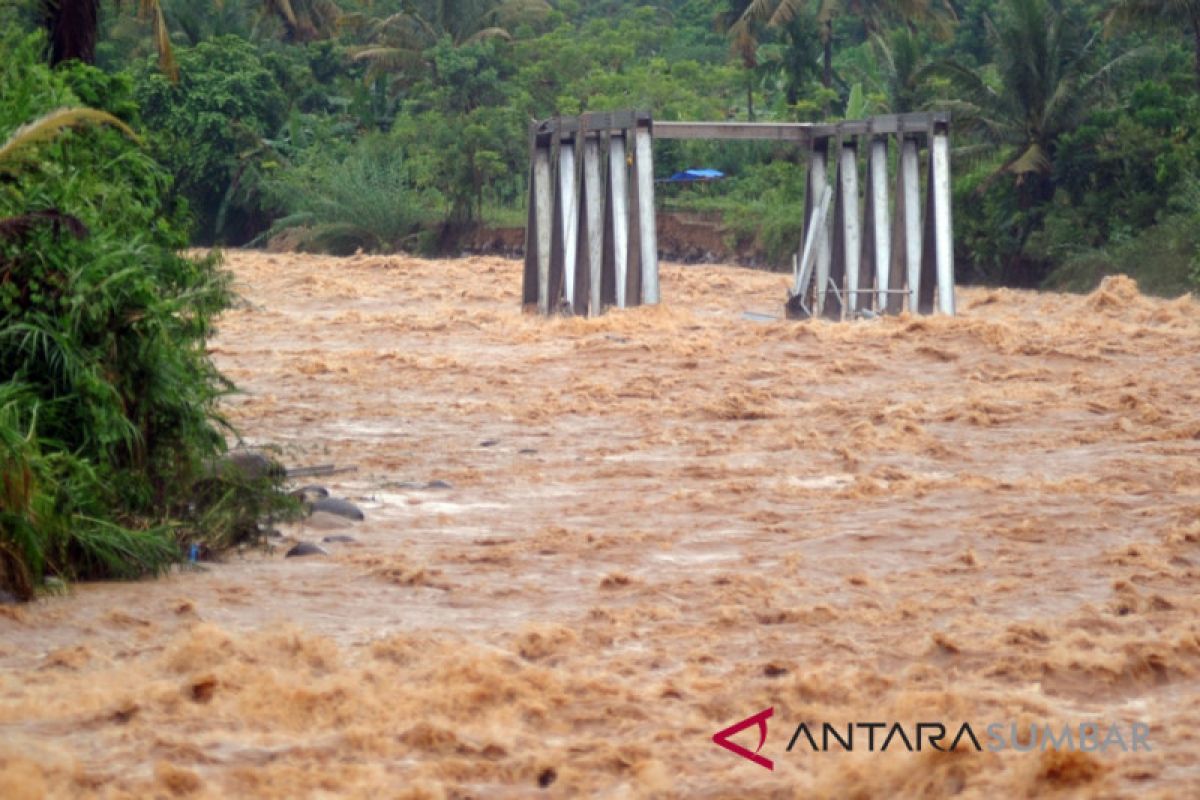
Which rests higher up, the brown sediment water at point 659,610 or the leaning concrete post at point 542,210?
the leaning concrete post at point 542,210

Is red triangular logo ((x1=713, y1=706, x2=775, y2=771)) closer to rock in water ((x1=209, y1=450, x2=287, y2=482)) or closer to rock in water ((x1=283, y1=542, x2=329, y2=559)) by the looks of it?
rock in water ((x1=283, y1=542, x2=329, y2=559))

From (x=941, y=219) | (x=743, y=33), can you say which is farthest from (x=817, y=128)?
(x=743, y=33)

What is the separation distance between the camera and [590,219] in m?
20.3

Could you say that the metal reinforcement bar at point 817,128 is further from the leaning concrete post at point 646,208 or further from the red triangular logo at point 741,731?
the red triangular logo at point 741,731

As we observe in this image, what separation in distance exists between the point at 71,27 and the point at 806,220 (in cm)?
1005

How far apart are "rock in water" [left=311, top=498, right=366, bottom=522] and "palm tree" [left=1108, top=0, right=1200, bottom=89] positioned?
21.0 meters

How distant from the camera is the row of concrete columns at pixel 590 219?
19.9 metres

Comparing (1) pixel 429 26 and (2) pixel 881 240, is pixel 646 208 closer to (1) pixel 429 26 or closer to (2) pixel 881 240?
(2) pixel 881 240

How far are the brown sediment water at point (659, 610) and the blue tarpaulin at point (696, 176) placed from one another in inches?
929

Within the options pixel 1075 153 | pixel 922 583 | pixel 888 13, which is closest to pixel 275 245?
Answer: pixel 888 13

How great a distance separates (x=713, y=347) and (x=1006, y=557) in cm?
973

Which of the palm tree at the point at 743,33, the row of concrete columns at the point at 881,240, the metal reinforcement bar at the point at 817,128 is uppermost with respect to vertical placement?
the palm tree at the point at 743,33

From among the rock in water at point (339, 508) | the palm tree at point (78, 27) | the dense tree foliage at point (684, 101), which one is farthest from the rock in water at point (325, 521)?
the dense tree foliage at point (684, 101)

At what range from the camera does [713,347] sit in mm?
18031
